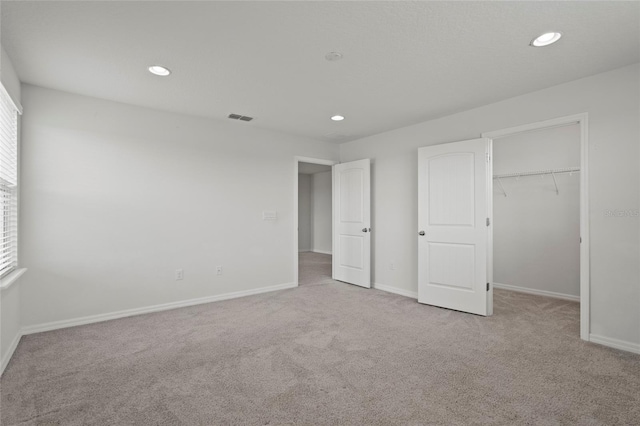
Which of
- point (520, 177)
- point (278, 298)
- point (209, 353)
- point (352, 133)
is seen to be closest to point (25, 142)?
point (209, 353)

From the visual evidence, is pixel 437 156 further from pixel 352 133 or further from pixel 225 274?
pixel 225 274

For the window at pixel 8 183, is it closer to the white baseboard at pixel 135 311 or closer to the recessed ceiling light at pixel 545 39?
the white baseboard at pixel 135 311

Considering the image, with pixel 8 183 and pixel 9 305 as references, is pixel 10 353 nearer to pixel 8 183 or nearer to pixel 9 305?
pixel 9 305

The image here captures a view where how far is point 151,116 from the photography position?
376 cm

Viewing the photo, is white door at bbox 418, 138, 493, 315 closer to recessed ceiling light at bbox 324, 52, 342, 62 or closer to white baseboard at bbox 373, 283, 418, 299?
white baseboard at bbox 373, 283, 418, 299

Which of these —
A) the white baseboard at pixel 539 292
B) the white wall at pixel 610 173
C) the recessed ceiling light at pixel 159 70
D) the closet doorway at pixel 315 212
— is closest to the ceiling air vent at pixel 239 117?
the recessed ceiling light at pixel 159 70

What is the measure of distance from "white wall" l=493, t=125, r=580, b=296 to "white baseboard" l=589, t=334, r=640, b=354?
5.36 feet

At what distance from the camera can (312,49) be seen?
2408 millimetres

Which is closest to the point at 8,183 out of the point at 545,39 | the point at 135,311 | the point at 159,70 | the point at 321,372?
the point at 159,70

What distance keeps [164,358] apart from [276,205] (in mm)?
2711

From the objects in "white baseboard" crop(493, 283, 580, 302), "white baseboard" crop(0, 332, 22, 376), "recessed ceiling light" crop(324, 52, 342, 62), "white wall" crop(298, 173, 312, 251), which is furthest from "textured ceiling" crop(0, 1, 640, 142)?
"white wall" crop(298, 173, 312, 251)

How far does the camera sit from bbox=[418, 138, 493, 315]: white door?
360 cm

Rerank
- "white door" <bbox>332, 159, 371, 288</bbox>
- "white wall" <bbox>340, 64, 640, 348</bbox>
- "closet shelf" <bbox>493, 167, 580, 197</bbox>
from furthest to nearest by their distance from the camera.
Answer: "white door" <bbox>332, 159, 371, 288</bbox>
"closet shelf" <bbox>493, 167, 580, 197</bbox>
"white wall" <bbox>340, 64, 640, 348</bbox>

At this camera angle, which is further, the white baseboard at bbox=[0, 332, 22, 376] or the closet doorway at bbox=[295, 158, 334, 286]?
the closet doorway at bbox=[295, 158, 334, 286]
